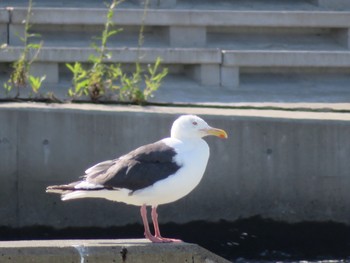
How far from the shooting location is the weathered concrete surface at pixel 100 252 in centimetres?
685

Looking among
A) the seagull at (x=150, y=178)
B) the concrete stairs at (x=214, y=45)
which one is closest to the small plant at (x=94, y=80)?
the concrete stairs at (x=214, y=45)

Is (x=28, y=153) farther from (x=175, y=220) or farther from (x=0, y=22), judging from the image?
(x=0, y=22)

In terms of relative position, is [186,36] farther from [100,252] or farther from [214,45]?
[100,252]

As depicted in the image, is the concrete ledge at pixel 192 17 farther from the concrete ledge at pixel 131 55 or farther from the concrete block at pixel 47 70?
the concrete block at pixel 47 70

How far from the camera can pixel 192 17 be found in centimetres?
1243

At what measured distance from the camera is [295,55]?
486 inches

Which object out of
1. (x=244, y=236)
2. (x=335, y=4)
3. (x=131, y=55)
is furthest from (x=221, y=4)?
(x=244, y=236)

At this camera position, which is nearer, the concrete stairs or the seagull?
the seagull

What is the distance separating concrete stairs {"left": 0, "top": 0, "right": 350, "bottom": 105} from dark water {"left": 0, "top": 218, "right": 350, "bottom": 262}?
2.02 m

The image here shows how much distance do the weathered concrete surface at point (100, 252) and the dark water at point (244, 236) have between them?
2.56m

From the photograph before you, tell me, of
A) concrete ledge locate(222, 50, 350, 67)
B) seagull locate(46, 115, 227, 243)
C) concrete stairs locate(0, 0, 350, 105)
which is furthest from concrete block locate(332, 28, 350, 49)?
seagull locate(46, 115, 227, 243)

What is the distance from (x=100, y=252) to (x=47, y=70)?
5.22m

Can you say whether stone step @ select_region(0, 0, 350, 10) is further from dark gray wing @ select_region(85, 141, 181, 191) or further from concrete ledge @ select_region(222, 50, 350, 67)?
dark gray wing @ select_region(85, 141, 181, 191)

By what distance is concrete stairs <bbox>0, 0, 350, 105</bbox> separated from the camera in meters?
11.9
